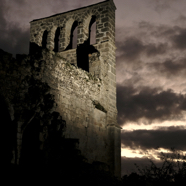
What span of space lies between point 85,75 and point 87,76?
0.13 meters

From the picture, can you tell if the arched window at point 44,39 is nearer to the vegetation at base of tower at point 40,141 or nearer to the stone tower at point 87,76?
the stone tower at point 87,76

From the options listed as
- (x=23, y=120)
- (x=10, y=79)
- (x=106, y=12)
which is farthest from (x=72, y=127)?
(x=106, y=12)

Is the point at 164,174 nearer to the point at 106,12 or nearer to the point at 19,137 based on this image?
the point at 19,137

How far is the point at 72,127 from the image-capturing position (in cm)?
863

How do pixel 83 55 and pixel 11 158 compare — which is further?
pixel 83 55

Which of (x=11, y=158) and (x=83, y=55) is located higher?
(x=83, y=55)

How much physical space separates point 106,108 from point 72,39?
421 cm

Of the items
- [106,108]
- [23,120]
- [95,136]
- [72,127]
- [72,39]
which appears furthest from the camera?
[72,39]

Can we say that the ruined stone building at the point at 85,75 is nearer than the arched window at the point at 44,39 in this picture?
Yes

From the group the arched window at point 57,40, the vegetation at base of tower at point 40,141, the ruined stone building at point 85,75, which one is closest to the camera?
the vegetation at base of tower at point 40,141

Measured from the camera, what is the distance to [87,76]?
9922 millimetres

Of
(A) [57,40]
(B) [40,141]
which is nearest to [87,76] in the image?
(B) [40,141]

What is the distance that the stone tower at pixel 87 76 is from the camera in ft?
28.3

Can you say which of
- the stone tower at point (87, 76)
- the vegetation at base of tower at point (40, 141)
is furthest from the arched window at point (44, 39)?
the vegetation at base of tower at point (40, 141)
